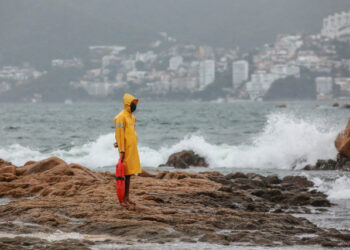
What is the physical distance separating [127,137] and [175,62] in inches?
7103

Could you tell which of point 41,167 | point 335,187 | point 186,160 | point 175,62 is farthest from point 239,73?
point 41,167

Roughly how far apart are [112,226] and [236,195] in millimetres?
3871

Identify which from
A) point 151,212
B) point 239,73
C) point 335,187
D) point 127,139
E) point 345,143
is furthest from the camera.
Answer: point 239,73

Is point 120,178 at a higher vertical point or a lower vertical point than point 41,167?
higher

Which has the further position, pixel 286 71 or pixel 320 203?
pixel 286 71

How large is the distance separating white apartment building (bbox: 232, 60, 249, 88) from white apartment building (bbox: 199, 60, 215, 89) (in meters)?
5.87

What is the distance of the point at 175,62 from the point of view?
18788 cm

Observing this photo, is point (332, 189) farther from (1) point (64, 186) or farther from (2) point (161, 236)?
(2) point (161, 236)

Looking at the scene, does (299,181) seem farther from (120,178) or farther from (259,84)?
(259,84)

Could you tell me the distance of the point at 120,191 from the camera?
8570 millimetres

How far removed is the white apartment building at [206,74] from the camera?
16325 centimetres

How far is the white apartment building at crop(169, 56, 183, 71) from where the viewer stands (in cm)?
18262

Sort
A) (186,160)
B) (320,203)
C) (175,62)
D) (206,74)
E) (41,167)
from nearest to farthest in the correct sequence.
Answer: (320,203) → (41,167) → (186,160) → (206,74) → (175,62)

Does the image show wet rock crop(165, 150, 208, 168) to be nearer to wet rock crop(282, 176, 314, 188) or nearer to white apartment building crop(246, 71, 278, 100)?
wet rock crop(282, 176, 314, 188)
